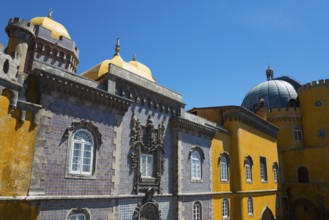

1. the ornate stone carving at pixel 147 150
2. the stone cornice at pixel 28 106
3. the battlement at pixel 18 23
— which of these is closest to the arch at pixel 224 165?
the ornate stone carving at pixel 147 150

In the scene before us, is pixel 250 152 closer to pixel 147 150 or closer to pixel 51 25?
pixel 147 150

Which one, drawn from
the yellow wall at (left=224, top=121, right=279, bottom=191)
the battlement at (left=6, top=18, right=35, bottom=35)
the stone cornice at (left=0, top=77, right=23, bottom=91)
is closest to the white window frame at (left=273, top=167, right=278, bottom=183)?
the yellow wall at (left=224, top=121, right=279, bottom=191)

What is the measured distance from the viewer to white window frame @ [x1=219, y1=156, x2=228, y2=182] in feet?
64.2

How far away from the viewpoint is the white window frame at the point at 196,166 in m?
17.1

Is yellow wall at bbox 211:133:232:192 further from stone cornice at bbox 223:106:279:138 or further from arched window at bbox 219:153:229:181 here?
stone cornice at bbox 223:106:279:138

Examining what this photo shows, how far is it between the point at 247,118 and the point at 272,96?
50.8 feet

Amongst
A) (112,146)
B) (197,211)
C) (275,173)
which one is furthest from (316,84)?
(112,146)

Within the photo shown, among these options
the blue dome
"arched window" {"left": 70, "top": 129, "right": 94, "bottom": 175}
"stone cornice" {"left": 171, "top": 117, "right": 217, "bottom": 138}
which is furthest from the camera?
the blue dome

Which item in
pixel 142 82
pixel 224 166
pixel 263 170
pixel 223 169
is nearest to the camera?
pixel 142 82

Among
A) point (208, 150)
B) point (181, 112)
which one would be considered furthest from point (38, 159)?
point (208, 150)

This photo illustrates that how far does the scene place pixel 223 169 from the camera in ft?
65.2

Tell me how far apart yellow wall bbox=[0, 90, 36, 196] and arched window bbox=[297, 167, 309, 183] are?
2983cm

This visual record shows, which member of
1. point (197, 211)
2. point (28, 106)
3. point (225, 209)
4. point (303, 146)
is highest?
point (303, 146)

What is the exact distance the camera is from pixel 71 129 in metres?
11.0
